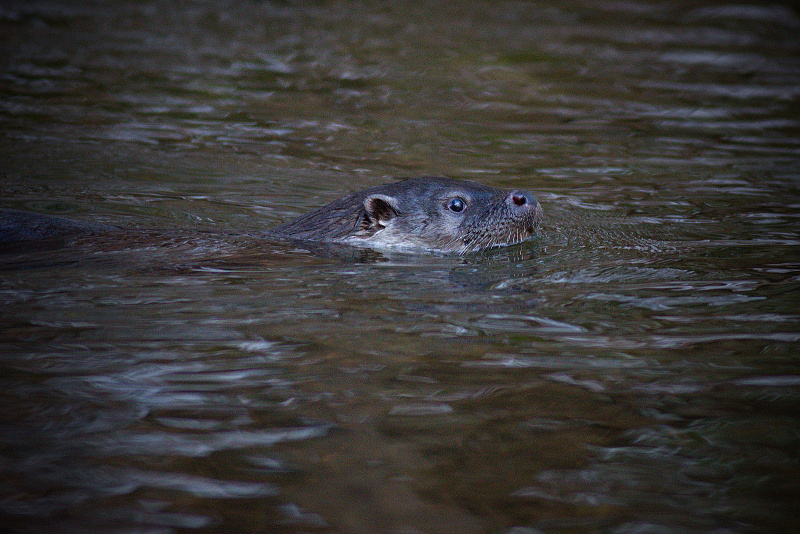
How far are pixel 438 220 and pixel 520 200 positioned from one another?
0.58m

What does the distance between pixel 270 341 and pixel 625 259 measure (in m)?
2.58

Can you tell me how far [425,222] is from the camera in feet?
21.6

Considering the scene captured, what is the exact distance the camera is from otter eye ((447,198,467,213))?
21.6 ft

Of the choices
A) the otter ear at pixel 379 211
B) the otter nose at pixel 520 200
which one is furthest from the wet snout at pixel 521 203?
the otter ear at pixel 379 211

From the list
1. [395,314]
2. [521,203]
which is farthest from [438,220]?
[395,314]

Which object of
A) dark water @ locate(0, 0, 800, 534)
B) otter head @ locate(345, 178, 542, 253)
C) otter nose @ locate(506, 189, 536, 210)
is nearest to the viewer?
dark water @ locate(0, 0, 800, 534)

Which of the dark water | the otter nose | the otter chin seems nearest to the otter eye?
the otter chin

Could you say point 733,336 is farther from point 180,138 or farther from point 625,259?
point 180,138

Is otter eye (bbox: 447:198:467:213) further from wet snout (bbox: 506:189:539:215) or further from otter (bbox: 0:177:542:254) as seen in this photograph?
wet snout (bbox: 506:189:539:215)

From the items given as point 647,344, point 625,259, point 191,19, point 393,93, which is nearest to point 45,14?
point 191,19

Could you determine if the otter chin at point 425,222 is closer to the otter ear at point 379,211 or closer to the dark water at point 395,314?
the otter ear at point 379,211

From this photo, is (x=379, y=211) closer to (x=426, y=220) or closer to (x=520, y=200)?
(x=426, y=220)

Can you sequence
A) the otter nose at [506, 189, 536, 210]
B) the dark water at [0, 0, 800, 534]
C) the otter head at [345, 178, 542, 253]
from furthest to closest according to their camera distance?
the otter head at [345, 178, 542, 253]
the otter nose at [506, 189, 536, 210]
the dark water at [0, 0, 800, 534]

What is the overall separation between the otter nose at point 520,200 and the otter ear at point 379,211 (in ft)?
2.50
